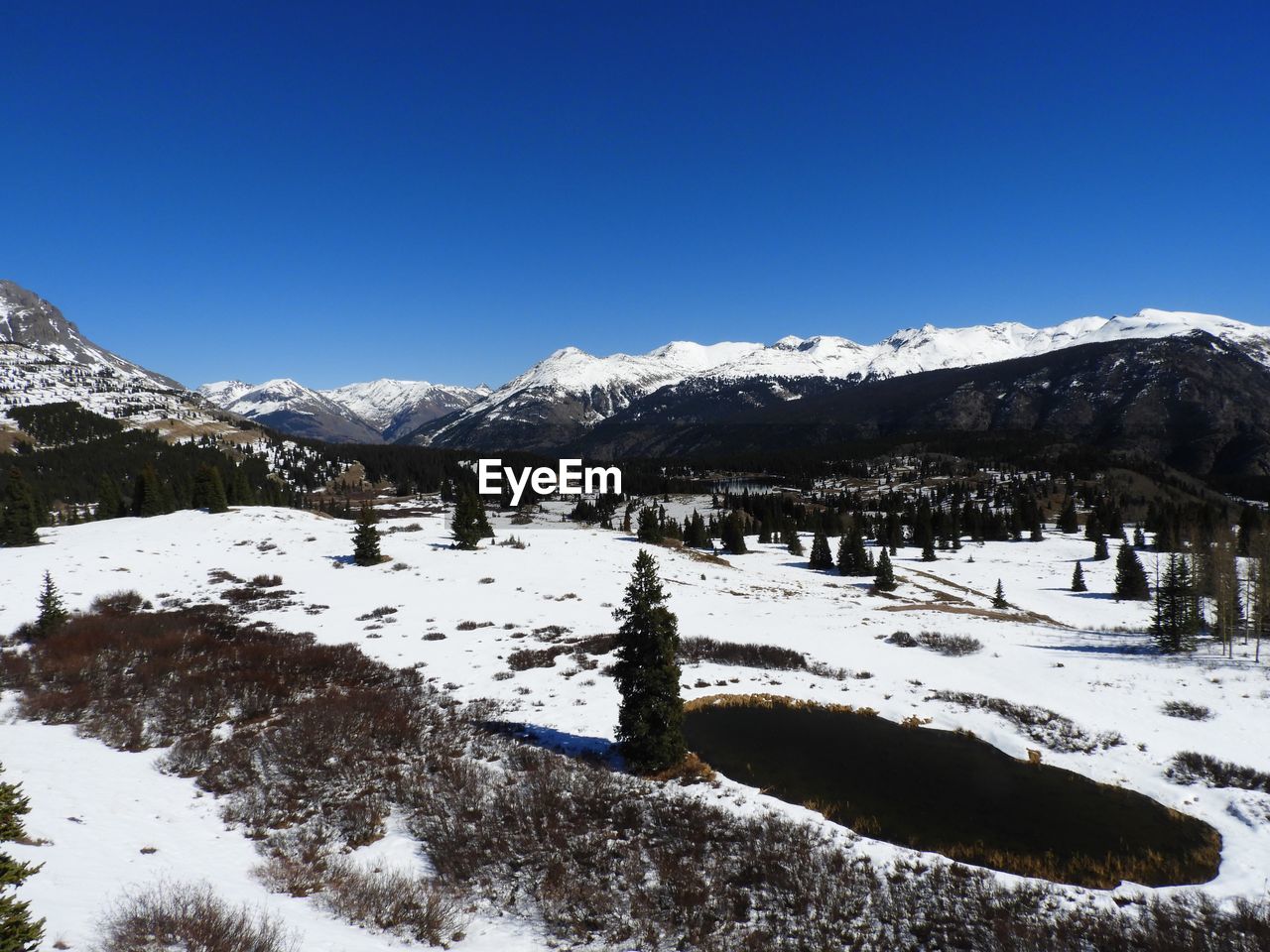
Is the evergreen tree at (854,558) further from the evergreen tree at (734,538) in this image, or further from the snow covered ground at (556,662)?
the evergreen tree at (734,538)

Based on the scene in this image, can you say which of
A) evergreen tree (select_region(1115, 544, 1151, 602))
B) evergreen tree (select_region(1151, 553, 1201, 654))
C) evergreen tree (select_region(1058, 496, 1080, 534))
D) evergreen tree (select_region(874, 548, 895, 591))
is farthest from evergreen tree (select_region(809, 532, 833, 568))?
evergreen tree (select_region(1058, 496, 1080, 534))

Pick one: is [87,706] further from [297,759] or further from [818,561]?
[818,561]

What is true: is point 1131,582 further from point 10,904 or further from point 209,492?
point 209,492

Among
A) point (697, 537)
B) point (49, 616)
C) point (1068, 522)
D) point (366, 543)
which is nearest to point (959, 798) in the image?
point (49, 616)

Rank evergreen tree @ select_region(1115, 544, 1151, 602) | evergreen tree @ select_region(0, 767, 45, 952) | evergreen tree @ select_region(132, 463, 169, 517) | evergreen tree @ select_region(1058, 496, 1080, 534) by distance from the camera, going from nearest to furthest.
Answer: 1. evergreen tree @ select_region(0, 767, 45, 952)
2. evergreen tree @ select_region(1115, 544, 1151, 602)
3. evergreen tree @ select_region(132, 463, 169, 517)
4. evergreen tree @ select_region(1058, 496, 1080, 534)

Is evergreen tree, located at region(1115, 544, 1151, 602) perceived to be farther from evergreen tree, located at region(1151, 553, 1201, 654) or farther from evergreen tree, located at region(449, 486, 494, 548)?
evergreen tree, located at region(449, 486, 494, 548)
